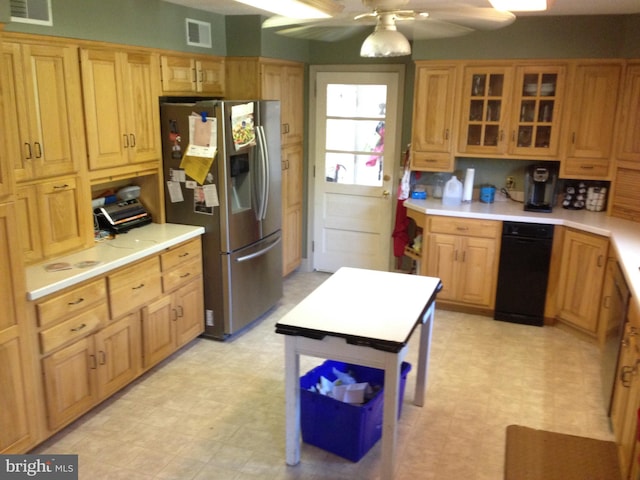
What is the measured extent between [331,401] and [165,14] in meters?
2.86

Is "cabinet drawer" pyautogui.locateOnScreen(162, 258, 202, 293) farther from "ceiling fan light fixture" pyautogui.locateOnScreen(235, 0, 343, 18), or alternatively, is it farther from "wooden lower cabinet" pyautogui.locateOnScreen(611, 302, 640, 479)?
"wooden lower cabinet" pyautogui.locateOnScreen(611, 302, 640, 479)

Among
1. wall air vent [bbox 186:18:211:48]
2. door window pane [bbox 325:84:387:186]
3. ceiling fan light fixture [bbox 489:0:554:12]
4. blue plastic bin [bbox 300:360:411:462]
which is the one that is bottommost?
blue plastic bin [bbox 300:360:411:462]

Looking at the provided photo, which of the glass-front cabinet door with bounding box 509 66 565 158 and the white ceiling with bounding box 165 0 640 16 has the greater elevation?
the white ceiling with bounding box 165 0 640 16

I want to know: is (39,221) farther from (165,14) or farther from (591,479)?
(591,479)

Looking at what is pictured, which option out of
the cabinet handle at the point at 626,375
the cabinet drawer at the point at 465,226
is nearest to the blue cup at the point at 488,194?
the cabinet drawer at the point at 465,226

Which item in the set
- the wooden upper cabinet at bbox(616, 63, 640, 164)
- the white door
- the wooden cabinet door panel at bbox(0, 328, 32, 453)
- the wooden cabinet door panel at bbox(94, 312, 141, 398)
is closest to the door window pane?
the white door

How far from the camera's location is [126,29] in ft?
11.5

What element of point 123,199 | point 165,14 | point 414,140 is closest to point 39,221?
point 123,199

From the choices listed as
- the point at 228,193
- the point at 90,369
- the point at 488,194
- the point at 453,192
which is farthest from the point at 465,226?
the point at 90,369

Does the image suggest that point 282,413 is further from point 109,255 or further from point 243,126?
point 243,126

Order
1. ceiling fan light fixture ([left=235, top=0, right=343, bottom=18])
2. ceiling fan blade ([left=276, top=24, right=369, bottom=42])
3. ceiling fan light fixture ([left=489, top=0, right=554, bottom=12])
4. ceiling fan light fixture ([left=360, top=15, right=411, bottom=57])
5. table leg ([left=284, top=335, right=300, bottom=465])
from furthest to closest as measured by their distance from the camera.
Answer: table leg ([left=284, top=335, right=300, bottom=465]) → ceiling fan blade ([left=276, top=24, right=369, bottom=42]) → ceiling fan light fixture ([left=360, top=15, right=411, bottom=57]) → ceiling fan light fixture ([left=235, top=0, right=343, bottom=18]) → ceiling fan light fixture ([left=489, top=0, right=554, bottom=12])

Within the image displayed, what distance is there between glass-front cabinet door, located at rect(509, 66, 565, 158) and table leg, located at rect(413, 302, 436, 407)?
6.69 feet

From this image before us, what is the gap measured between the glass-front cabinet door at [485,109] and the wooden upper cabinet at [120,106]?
2.50 m

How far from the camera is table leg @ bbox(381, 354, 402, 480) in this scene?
2.41m
